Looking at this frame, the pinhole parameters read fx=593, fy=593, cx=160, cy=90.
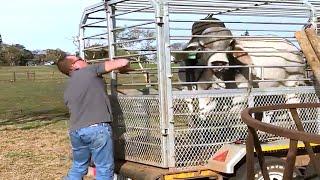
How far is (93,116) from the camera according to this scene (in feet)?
20.1

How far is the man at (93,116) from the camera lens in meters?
6.11

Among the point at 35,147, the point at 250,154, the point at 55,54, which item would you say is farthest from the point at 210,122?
the point at 55,54

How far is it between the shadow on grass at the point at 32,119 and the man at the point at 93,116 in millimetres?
9455

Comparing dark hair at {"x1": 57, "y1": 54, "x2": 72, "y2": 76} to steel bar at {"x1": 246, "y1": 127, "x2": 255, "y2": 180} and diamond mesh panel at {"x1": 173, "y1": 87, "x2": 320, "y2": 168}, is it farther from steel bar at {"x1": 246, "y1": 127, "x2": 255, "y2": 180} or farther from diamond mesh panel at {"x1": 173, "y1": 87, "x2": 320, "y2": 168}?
steel bar at {"x1": 246, "y1": 127, "x2": 255, "y2": 180}

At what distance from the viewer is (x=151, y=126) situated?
6.03 metres

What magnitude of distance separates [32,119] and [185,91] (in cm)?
1313

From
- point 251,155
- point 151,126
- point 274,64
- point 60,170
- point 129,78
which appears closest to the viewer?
point 251,155

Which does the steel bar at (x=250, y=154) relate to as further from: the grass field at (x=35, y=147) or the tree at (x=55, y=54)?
the tree at (x=55, y=54)

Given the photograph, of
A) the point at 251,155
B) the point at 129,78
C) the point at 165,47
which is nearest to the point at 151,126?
the point at 165,47

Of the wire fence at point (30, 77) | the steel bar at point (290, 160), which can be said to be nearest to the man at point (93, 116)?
the steel bar at point (290, 160)

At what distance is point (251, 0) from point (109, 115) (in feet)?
6.35

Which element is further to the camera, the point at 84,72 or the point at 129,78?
the point at 129,78

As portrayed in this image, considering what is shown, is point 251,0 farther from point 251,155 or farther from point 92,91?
point 251,155

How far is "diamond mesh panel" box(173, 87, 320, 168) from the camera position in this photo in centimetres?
578
